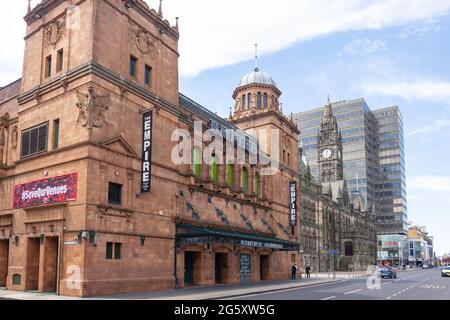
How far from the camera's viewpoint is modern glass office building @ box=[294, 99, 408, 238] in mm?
159125

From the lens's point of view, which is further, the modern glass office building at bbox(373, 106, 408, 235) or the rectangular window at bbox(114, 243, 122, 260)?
the modern glass office building at bbox(373, 106, 408, 235)

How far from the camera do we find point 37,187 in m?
29.0

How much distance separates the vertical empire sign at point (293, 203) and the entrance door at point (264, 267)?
7966 millimetres

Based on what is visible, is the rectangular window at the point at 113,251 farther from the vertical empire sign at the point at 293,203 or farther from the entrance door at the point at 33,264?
the vertical empire sign at the point at 293,203

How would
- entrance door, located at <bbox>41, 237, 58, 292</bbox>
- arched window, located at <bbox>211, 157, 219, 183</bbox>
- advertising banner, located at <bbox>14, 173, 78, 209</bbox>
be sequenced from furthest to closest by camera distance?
1. arched window, located at <bbox>211, 157, 219, 183</bbox>
2. entrance door, located at <bbox>41, 237, 58, 292</bbox>
3. advertising banner, located at <bbox>14, 173, 78, 209</bbox>

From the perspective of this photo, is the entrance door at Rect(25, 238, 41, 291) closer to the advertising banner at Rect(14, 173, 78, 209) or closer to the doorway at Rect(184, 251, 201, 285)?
the advertising banner at Rect(14, 173, 78, 209)

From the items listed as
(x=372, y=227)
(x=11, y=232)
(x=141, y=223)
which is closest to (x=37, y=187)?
(x=11, y=232)

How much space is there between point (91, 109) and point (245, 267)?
876 inches

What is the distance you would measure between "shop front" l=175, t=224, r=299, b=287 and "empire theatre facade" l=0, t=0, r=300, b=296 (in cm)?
14

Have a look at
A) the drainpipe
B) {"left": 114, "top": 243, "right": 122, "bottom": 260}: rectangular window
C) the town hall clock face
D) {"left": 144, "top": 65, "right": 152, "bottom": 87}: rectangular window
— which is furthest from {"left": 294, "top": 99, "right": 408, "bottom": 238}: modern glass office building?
the drainpipe

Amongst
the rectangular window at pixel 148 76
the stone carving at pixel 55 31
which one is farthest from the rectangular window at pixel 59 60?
the rectangular window at pixel 148 76

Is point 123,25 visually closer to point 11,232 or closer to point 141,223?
point 141,223

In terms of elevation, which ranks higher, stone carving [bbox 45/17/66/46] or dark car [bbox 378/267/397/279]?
stone carving [bbox 45/17/66/46]

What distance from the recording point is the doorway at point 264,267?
151ft
